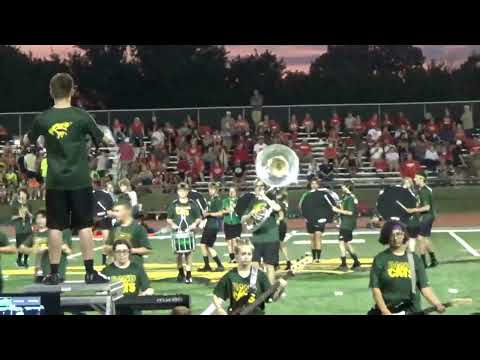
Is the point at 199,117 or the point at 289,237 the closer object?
the point at 289,237

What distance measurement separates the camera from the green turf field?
1220 centimetres

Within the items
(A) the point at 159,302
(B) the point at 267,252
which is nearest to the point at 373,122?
(B) the point at 267,252

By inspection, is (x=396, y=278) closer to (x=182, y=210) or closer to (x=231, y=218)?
(x=182, y=210)

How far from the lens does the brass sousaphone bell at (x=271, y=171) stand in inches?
486

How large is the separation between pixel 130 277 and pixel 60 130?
301 centimetres

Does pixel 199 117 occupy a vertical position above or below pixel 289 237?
above

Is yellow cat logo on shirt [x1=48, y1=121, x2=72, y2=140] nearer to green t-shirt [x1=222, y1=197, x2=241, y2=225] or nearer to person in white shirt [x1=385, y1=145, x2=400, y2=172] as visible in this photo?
green t-shirt [x1=222, y1=197, x2=241, y2=225]

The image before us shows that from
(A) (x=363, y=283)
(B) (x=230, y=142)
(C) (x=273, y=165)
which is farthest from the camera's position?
(B) (x=230, y=142)

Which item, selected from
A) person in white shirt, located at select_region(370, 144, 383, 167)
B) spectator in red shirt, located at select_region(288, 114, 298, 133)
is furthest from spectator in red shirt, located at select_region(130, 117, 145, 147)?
person in white shirt, located at select_region(370, 144, 383, 167)

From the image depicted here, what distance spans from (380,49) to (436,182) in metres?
13.5

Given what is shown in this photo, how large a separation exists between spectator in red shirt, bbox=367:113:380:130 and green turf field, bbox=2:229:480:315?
8.34 meters

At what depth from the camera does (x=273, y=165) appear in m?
12.6

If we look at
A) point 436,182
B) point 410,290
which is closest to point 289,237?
point 436,182
